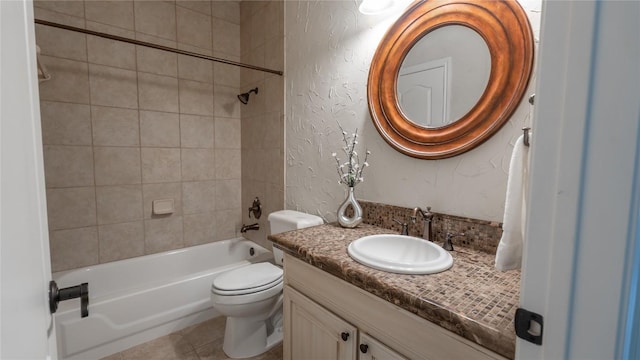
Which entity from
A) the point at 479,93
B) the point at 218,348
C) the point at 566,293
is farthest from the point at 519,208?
the point at 218,348

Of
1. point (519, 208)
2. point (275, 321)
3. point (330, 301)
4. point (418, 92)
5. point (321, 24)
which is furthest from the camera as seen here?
point (275, 321)

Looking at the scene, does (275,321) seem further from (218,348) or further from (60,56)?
(60,56)

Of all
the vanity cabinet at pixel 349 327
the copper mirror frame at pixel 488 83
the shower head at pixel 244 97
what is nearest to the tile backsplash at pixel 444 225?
the copper mirror frame at pixel 488 83

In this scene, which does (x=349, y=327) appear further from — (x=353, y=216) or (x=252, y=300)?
(x=252, y=300)

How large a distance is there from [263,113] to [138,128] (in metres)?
0.99

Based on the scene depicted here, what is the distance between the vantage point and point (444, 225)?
48.0 inches

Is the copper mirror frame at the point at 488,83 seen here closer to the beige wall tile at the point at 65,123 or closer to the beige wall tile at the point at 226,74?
the beige wall tile at the point at 226,74

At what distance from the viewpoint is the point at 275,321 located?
1917 mm

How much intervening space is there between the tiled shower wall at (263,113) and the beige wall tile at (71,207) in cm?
117

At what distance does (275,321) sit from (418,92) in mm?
1717

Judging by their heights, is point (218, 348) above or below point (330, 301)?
below

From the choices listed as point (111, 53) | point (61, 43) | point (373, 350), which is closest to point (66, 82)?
point (61, 43)

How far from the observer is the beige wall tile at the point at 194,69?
2.33 metres

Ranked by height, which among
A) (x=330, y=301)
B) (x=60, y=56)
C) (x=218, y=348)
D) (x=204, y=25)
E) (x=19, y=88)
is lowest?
(x=218, y=348)
